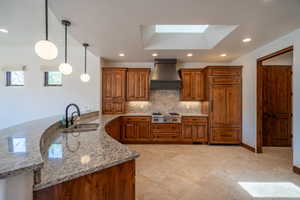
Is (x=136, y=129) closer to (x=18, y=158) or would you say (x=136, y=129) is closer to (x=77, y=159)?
(x=77, y=159)

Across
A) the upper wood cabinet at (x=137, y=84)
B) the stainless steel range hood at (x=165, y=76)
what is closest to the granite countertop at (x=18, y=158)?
the upper wood cabinet at (x=137, y=84)

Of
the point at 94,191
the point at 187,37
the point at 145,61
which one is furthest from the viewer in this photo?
the point at 145,61

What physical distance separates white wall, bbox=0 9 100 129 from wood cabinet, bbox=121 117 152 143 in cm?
106

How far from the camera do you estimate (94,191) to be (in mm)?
1121

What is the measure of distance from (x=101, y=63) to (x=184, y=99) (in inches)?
114

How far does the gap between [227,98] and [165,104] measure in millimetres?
1961

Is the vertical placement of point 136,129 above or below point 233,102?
below

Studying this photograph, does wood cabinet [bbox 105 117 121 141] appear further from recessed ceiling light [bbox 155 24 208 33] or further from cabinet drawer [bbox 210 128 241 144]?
cabinet drawer [bbox 210 128 241 144]

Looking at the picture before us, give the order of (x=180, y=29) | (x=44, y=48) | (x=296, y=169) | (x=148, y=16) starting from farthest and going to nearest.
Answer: (x=180, y=29)
(x=296, y=169)
(x=148, y=16)
(x=44, y=48)

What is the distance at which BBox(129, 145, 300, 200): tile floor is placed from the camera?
238 centimetres

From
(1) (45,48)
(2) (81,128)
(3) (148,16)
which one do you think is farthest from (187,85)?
(1) (45,48)

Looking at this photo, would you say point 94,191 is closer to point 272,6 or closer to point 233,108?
point 272,6

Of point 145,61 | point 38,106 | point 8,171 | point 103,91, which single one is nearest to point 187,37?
point 145,61

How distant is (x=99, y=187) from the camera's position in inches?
45.3
